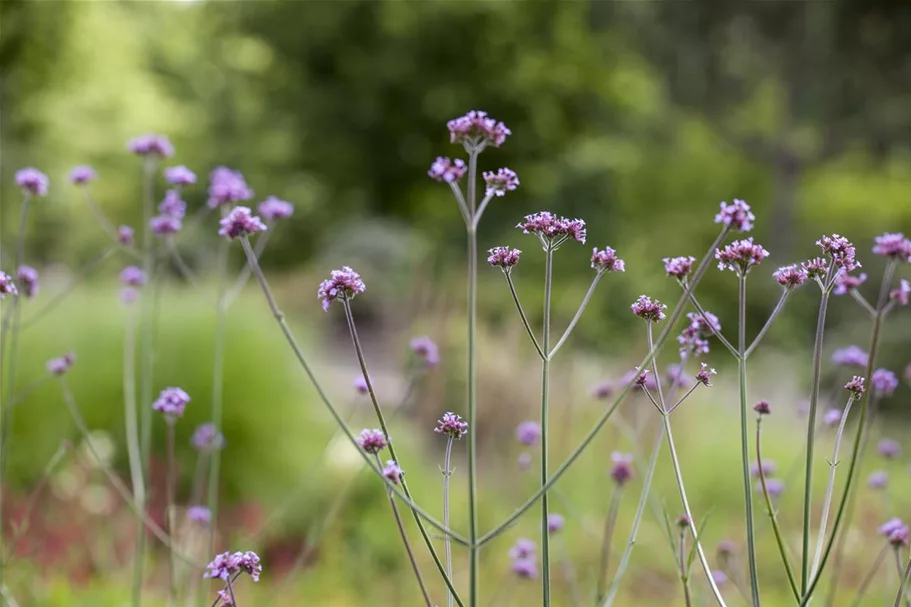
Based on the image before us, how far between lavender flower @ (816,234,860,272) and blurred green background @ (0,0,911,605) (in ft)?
8.31

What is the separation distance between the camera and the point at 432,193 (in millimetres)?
18219

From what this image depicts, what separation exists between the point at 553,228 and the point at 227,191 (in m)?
0.88

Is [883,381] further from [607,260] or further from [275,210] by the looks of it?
[275,210]

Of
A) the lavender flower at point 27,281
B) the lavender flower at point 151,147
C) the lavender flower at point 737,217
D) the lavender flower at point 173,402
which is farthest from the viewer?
the lavender flower at point 151,147

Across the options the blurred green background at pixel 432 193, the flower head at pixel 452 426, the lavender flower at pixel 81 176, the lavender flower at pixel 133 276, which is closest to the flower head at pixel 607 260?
the flower head at pixel 452 426

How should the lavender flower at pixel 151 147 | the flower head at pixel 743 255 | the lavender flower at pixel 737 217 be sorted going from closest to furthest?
the lavender flower at pixel 737 217
the flower head at pixel 743 255
the lavender flower at pixel 151 147

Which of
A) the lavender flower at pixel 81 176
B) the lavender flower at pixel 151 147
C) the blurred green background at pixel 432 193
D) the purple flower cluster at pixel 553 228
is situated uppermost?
the blurred green background at pixel 432 193

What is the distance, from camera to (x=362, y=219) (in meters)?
18.8

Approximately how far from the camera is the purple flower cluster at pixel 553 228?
113cm

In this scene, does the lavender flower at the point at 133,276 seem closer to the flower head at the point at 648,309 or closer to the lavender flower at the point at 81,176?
the lavender flower at the point at 81,176

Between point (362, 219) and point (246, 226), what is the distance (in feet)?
58.5

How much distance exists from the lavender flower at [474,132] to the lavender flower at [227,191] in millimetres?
823

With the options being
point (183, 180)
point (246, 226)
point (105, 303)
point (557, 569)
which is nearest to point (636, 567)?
point (557, 569)

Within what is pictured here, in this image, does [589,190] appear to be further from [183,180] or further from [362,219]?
[183,180]
